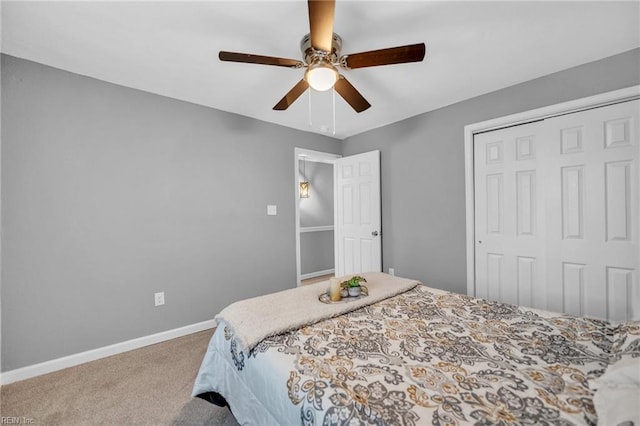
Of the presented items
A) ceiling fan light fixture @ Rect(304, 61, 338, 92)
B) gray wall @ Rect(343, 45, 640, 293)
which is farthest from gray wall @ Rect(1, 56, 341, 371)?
ceiling fan light fixture @ Rect(304, 61, 338, 92)

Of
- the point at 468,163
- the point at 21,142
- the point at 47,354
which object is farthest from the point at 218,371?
the point at 468,163

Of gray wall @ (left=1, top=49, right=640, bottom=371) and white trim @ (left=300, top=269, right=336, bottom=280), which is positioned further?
white trim @ (left=300, top=269, right=336, bottom=280)

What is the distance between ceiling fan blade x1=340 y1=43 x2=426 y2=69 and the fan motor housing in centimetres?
10

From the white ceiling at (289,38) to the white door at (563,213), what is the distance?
54 cm

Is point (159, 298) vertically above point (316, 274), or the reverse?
point (159, 298)

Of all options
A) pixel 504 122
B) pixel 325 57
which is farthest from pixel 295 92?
pixel 504 122

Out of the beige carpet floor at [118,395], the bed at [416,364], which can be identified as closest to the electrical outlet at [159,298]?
the beige carpet floor at [118,395]

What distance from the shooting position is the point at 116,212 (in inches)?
93.4

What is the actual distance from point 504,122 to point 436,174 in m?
0.79

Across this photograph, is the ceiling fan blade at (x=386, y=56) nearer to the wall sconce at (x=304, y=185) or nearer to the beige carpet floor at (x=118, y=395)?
the beige carpet floor at (x=118, y=395)

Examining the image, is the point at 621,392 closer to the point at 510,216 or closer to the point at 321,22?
the point at 321,22

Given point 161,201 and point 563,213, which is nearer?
point 563,213

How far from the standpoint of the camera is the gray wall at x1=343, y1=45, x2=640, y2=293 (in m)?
2.36

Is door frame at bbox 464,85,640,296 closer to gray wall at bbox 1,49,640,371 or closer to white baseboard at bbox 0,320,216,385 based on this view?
gray wall at bbox 1,49,640,371
